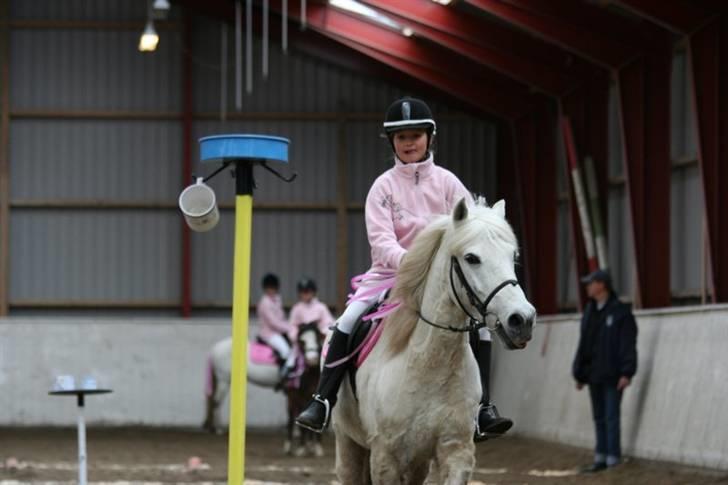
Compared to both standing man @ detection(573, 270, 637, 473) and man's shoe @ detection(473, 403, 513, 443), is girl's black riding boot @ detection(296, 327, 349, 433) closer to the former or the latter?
man's shoe @ detection(473, 403, 513, 443)

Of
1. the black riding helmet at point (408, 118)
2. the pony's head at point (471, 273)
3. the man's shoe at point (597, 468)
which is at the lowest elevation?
the man's shoe at point (597, 468)

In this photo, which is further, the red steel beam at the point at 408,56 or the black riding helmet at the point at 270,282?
the red steel beam at the point at 408,56

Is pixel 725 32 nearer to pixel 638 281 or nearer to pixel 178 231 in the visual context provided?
pixel 638 281

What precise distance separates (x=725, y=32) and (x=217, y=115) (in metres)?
11.8

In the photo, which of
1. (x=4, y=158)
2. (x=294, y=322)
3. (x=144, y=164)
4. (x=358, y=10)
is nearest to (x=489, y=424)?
(x=294, y=322)

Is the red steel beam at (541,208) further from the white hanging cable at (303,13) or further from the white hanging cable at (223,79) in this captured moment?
the white hanging cable at (223,79)

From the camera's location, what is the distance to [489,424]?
23.5ft

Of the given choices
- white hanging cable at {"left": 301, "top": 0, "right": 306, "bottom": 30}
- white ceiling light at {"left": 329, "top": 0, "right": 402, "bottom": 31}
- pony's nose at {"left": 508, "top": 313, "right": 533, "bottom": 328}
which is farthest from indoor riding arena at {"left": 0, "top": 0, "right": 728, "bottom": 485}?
white hanging cable at {"left": 301, "top": 0, "right": 306, "bottom": 30}

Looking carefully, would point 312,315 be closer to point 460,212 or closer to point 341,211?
point 341,211

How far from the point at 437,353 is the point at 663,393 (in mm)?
7751

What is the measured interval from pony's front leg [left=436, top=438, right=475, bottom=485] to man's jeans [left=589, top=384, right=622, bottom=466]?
773 centimetres

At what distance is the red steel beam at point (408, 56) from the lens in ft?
74.4

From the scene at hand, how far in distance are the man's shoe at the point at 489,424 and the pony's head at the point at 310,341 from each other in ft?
35.8

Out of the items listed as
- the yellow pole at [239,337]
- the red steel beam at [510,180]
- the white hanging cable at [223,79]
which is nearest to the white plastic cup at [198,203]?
the yellow pole at [239,337]
